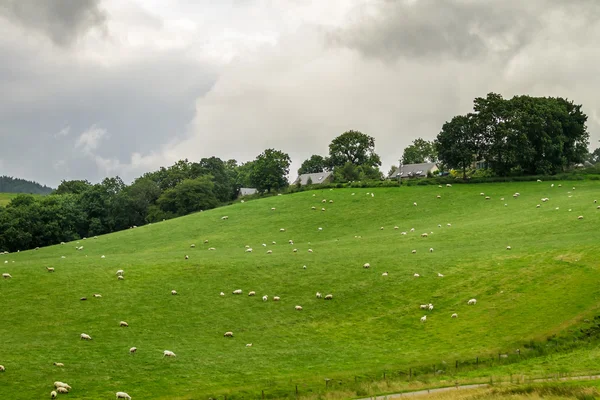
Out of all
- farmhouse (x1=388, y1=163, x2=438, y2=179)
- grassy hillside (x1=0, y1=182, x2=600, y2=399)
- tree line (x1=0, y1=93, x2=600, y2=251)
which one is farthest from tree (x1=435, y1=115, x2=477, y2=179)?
farmhouse (x1=388, y1=163, x2=438, y2=179)

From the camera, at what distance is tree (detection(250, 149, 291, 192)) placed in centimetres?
14325

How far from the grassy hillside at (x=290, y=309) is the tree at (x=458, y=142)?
37.7 meters

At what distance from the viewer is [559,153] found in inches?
4053

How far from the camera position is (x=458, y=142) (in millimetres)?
104750

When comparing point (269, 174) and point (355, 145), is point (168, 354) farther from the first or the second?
point (355, 145)

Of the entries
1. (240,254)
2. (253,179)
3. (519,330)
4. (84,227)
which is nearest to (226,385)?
(519,330)

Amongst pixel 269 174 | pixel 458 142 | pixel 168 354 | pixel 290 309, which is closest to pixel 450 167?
pixel 458 142

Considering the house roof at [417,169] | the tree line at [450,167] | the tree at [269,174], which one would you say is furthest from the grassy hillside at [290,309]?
the house roof at [417,169]

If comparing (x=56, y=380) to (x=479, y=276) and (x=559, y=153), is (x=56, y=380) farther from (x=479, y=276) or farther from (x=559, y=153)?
(x=559, y=153)

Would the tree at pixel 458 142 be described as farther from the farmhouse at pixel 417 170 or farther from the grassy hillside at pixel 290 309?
the farmhouse at pixel 417 170

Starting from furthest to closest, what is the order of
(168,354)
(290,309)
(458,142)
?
(458,142), (290,309), (168,354)

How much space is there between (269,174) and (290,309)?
102 meters

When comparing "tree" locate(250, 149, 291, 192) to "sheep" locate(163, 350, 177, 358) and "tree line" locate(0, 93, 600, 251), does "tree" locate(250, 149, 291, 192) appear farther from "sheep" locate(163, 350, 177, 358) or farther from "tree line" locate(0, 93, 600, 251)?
"sheep" locate(163, 350, 177, 358)

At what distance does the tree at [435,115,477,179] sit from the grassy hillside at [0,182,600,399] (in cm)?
3772
